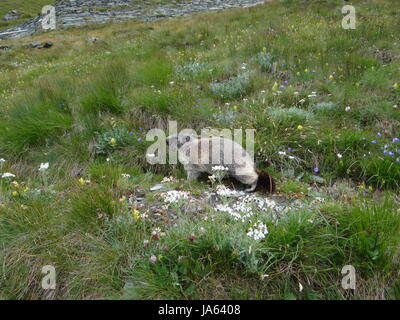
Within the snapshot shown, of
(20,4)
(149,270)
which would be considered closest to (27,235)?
(149,270)

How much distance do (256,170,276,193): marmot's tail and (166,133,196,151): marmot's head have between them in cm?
124

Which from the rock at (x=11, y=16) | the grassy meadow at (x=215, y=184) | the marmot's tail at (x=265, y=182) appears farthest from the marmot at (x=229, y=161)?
the rock at (x=11, y=16)

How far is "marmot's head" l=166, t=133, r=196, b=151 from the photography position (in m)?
4.35

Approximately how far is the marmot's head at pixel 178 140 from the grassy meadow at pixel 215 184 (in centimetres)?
35

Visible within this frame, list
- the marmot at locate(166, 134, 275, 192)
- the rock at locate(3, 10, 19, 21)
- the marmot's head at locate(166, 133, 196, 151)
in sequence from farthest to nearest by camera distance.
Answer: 1. the rock at locate(3, 10, 19, 21)
2. the marmot's head at locate(166, 133, 196, 151)
3. the marmot at locate(166, 134, 275, 192)

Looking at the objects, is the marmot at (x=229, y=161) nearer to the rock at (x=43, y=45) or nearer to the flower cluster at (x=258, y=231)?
the flower cluster at (x=258, y=231)

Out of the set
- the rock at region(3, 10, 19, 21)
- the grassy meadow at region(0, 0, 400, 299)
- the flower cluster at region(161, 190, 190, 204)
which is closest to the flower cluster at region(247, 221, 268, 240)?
the grassy meadow at region(0, 0, 400, 299)

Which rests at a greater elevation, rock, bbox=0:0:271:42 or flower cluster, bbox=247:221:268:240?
rock, bbox=0:0:271:42

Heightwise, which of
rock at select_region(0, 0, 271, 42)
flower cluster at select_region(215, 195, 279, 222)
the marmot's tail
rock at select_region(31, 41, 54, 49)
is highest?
rock at select_region(0, 0, 271, 42)

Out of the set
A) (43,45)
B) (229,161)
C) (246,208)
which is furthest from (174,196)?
(43,45)

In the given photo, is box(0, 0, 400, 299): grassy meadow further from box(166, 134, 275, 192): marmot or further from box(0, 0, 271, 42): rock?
box(0, 0, 271, 42): rock

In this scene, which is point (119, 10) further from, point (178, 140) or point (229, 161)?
point (229, 161)

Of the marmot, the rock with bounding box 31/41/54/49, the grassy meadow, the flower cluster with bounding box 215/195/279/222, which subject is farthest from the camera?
the rock with bounding box 31/41/54/49
